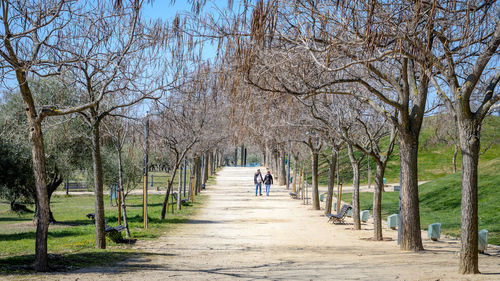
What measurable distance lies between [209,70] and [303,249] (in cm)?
681

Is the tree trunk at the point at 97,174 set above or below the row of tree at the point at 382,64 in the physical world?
below

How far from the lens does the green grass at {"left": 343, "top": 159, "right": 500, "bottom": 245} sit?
871 inches

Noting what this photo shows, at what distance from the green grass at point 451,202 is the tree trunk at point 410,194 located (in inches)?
213

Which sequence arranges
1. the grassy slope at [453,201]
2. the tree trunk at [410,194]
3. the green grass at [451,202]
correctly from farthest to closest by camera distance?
the grassy slope at [453,201] < the green grass at [451,202] < the tree trunk at [410,194]

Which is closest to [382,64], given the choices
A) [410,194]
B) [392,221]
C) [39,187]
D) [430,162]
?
[410,194]

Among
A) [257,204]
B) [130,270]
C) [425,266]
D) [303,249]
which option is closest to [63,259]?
[130,270]

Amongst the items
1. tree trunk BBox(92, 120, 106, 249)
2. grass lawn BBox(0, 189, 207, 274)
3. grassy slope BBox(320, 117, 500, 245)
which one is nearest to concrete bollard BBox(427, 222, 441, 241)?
grassy slope BBox(320, 117, 500, 245)

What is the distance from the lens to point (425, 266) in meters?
11.1

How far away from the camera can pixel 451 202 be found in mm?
30203

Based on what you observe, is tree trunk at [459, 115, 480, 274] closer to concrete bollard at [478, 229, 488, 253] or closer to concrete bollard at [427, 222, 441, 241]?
concrete bollard at [478, 229, 488, 253]

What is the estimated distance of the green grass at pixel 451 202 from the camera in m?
22.1

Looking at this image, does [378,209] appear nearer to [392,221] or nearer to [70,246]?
[392,221]

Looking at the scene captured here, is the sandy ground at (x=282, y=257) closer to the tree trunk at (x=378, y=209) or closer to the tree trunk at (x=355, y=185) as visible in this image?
the tree trunk at (x=378, y=209)

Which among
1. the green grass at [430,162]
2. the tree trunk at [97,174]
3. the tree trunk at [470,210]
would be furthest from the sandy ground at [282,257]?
the green grass at [430,162]
